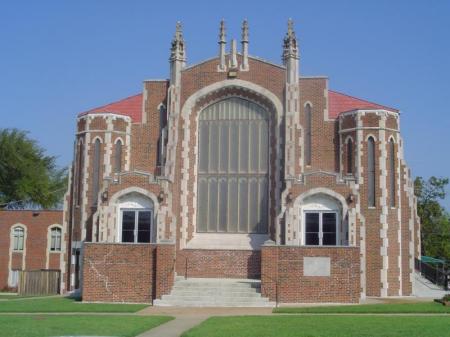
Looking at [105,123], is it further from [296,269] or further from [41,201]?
[41,201]

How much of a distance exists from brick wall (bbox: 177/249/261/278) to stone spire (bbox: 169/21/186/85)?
8841 mm

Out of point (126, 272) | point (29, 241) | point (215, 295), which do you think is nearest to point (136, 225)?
point (126, 272)

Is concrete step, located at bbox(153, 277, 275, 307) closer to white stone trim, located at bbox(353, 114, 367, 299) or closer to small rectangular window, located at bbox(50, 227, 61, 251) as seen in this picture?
white stone trim, located at bbox(353, 114, 367, 299)

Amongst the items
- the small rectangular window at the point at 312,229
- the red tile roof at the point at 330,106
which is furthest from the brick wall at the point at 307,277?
the red tile roof at the point at 330,106

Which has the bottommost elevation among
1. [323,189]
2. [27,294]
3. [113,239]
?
[27,294]

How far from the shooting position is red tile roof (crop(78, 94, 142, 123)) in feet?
112

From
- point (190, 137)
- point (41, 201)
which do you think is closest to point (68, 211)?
point (190, 137)

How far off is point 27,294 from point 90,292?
10.5 metres

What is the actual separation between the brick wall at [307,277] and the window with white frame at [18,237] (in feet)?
76.6

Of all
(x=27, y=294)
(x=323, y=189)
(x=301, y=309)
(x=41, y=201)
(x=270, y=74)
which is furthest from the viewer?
(x=41, y=201)

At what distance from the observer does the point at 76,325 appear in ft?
59.1

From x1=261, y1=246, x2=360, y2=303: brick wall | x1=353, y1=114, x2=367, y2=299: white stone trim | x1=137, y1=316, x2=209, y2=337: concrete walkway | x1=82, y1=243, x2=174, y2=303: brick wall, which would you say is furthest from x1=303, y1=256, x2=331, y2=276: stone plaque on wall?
x1=137, y1=316, x2=209, y2=337: concrete walkway

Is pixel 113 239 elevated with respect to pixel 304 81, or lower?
lower

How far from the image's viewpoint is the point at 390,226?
99.9ft
